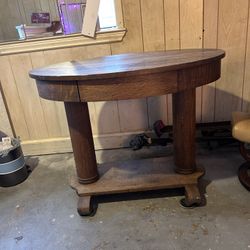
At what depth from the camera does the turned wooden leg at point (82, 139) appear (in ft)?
4.27

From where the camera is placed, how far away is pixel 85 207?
4.42 ft

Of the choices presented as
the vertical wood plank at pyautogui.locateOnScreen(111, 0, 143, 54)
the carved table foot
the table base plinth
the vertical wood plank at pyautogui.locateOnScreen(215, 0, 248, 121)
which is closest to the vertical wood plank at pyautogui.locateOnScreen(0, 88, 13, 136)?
the table base plinth

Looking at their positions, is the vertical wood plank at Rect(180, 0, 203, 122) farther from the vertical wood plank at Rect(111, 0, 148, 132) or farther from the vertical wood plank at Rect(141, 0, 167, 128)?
the vertical wood plank at Rect(111, 0, 148, 132)

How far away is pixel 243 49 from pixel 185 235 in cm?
131

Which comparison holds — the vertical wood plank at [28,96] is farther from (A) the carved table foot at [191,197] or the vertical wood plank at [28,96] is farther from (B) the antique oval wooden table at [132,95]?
(A) the carved table foot at [191,197]

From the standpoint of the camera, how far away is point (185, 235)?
1181mm

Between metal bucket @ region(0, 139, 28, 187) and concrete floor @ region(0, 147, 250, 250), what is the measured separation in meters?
0.05

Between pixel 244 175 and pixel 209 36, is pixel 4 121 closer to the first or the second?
pixel 209 36

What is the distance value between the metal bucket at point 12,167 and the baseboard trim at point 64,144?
1.18ft

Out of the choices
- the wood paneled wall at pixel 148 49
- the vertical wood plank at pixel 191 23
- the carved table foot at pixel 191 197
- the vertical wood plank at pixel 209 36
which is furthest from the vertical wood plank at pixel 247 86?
the carved table foot at pixel 191 197

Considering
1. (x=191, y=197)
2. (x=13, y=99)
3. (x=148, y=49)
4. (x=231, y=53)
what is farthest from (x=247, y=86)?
(x=13, y=99)

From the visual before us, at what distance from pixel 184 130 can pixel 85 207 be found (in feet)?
2.20

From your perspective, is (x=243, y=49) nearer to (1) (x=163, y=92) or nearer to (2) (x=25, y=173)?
(1) (x=163, y=92)

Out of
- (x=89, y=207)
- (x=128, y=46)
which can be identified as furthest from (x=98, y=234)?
(x=128, y=46)
